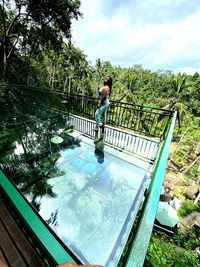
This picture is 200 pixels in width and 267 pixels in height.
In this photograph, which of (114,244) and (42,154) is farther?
(42,154)

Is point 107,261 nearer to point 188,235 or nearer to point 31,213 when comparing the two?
point 31,213

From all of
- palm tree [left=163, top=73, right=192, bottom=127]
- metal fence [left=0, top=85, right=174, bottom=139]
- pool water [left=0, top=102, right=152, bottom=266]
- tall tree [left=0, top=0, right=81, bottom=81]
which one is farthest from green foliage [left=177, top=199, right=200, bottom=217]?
tall tree [left=0, top=0, right=81, bottom=81]

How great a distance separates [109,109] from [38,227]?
472 cm

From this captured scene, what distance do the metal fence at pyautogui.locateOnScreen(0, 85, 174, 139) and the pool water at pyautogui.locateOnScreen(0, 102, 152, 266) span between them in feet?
3.62

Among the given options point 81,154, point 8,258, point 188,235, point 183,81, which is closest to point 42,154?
point 81,154

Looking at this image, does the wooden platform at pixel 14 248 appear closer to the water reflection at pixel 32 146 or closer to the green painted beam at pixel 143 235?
the water reflection at pixel 32 146

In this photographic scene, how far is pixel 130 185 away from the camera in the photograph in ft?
10.4

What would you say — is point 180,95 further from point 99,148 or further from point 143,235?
point 143,235

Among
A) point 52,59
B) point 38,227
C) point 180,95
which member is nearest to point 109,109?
point 38,227

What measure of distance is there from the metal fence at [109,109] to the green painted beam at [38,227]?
12.3ft

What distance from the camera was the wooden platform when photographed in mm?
1250

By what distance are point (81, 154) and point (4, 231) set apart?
260cm

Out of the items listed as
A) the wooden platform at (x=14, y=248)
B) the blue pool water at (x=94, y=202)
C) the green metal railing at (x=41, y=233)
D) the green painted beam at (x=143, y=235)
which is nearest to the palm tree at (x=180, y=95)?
the blue pool water at (x=94, y=202)

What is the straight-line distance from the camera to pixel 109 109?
508cm
